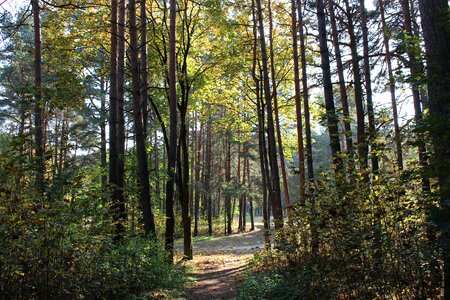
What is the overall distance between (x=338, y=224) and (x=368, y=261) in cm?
68

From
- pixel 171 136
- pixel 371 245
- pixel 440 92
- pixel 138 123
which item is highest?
pixel 138 123

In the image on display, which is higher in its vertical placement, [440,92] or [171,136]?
[171,136]

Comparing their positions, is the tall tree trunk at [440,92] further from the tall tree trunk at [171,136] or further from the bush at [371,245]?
the tall tree trunk at [171,136]

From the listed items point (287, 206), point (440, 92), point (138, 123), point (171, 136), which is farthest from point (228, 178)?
point (440, 92)

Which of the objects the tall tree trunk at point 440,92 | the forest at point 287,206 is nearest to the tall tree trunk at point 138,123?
the forest at point 287,206

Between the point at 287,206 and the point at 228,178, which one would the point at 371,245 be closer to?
the point at 287,206

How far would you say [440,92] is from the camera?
379cm

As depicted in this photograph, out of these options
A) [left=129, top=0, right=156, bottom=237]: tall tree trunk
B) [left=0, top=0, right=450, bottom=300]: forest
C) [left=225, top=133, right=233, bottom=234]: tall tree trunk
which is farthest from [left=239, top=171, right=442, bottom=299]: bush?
[left=225, top=133, right=233, bottom=234]: tall tree trunk

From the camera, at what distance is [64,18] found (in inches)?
459

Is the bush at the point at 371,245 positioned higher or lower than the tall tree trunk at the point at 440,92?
lower

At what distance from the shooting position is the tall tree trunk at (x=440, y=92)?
326cm

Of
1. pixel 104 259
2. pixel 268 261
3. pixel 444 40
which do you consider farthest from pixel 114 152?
pixel 444 40

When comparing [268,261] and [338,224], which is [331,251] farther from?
[268,261]

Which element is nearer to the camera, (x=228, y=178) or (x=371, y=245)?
(x=371, y=245)
